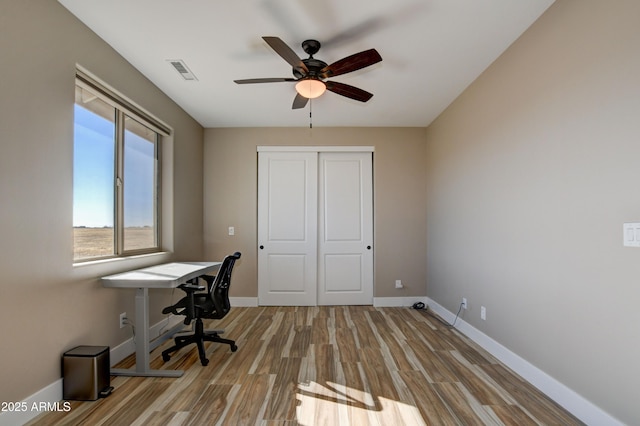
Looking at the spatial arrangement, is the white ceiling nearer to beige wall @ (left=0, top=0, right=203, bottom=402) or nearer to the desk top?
beige wall @ (left=0, top=0, right=203, bottom=402)

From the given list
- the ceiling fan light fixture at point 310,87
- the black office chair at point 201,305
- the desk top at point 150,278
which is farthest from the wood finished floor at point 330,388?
the ceiling fan light fixture at point 310,87

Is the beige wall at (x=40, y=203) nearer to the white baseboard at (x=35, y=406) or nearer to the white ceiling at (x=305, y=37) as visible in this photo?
the white baseboard at (x=35, y=406)

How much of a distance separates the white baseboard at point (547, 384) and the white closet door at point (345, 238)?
1.70 m

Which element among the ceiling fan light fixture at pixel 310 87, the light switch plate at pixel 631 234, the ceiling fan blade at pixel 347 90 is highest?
the ceiling fan blade at pixel 347 90

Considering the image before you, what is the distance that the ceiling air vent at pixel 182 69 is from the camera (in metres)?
2.80

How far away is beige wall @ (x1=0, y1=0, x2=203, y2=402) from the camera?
173 centimetres

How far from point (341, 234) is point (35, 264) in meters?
3.44

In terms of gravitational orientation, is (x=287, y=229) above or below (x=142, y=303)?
above

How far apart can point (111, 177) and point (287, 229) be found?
239 cm

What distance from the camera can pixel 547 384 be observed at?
2.15 metres

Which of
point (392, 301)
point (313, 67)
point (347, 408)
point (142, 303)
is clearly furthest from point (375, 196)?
point (142, 303)

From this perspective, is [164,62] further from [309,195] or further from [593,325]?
[593,325]

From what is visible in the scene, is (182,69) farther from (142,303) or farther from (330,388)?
(330,388)

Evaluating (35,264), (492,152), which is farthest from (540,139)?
(35,264)
